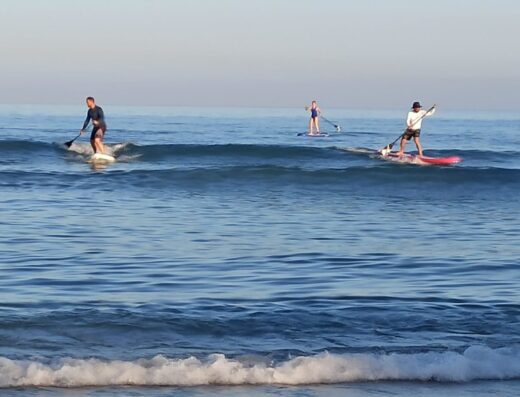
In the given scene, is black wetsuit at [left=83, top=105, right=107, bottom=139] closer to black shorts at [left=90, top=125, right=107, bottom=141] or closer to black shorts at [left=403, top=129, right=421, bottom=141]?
black shorts at [left=90, top=125, right=107, bottom=141]

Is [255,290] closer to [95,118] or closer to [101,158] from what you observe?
[95,118]

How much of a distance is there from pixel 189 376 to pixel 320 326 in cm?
192

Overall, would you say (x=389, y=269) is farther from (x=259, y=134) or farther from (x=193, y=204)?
(x=259, y=134)

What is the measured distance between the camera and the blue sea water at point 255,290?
720 centimetres

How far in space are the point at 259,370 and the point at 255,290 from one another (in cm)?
305

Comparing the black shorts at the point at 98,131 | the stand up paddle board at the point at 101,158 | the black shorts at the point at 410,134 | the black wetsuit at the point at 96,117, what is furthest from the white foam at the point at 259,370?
the stand up paddle board at the point at 101,158

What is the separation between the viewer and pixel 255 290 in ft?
33.7

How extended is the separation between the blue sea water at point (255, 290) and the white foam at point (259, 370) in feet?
0.04

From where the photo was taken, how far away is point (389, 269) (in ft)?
38.1

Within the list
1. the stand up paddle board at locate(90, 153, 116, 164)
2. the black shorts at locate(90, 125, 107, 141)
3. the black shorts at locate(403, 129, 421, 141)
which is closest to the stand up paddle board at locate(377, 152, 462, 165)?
the black shorts at locate(403, 129, 421, 141)

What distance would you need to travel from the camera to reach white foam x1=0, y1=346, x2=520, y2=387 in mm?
7012

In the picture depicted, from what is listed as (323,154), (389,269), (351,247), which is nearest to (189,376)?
(389,269)

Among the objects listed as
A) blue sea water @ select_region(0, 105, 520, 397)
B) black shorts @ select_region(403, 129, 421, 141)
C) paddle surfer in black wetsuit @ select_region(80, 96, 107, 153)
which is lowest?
blue sea water @ select_region(0, 105, 520, 397)

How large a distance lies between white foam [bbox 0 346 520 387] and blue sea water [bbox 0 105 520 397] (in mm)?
13
